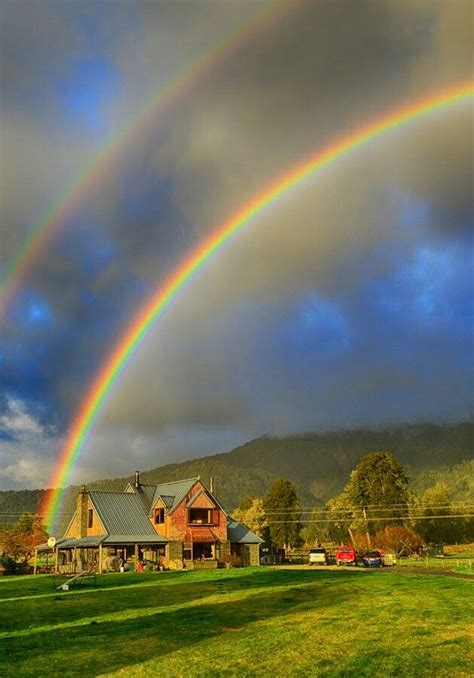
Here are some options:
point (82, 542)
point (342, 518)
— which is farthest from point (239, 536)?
point (342, 518)

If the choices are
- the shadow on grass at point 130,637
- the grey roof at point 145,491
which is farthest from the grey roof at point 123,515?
the shadow on grass at point 130,637

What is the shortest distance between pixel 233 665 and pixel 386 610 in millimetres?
9890

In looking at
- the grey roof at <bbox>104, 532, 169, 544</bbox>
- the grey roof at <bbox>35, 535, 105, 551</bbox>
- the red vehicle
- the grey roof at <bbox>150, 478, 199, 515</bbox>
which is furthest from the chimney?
the red vehicle

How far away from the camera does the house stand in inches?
2454

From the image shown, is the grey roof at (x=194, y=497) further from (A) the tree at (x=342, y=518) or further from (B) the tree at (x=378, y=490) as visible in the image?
(A) the tree at (x=342, y=518)

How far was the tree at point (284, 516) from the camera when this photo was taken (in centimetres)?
10388

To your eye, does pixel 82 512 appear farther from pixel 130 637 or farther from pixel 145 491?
pixel 130 637

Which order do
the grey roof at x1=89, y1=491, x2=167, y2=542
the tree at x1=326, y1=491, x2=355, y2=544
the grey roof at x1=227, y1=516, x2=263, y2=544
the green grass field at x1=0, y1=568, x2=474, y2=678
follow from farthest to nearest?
1. the tree at x1=326, y1=491, x2=355, y2=544
2. the grey roof at x1=227, y1=516, x2=263, y2=544
3. the grey roof at x1=89, y1=491, x2=167, y2=542
4. the green grass field at x1=0, y1=568, x2=474, y2=678

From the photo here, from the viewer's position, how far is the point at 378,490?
9988cm

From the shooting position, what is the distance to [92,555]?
212 feet

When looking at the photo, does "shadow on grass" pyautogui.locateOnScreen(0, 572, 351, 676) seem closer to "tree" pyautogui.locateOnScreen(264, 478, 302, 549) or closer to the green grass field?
the green grass field

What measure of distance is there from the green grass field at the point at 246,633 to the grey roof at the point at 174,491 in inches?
1426

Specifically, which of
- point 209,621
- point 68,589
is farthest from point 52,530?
point 209,621

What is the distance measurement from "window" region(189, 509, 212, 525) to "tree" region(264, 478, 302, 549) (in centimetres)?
3914
